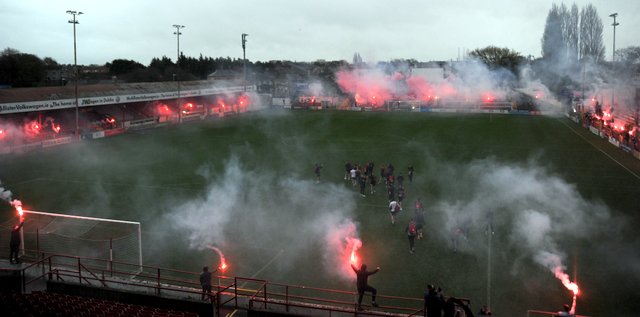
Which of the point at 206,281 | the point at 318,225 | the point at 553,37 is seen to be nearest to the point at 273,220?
the point at 318,225

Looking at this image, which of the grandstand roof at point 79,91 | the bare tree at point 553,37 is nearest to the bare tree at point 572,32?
the bare tree at point 553,37

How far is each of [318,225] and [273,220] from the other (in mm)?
1812

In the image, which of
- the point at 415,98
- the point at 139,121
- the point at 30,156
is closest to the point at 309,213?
the point at 30,156

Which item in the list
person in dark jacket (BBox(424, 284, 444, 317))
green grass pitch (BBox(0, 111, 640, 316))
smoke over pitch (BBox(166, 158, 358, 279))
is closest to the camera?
person in dark jacket (BBox(424, 284, 444, 317))

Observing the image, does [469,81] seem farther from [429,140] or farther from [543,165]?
[543,165]

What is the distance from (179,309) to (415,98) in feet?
199

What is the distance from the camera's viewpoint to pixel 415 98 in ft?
225

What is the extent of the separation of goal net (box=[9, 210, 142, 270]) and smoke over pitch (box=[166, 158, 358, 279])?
1.89 meters

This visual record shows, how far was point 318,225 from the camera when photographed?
17.8 metres

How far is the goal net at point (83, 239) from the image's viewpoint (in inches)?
572

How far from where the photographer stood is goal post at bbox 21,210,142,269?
574 inches

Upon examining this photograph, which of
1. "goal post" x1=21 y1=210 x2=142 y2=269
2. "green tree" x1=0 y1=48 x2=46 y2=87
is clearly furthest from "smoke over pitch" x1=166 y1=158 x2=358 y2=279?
"green tree" x1=0 y1=48 x2=46 y2=87

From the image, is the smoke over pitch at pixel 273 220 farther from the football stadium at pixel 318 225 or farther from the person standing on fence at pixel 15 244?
the person standing on fence at pixel 15 244

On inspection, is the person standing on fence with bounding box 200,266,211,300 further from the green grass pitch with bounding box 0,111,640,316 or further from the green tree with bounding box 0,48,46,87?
the green tree with bounding box 0,48,46,87
